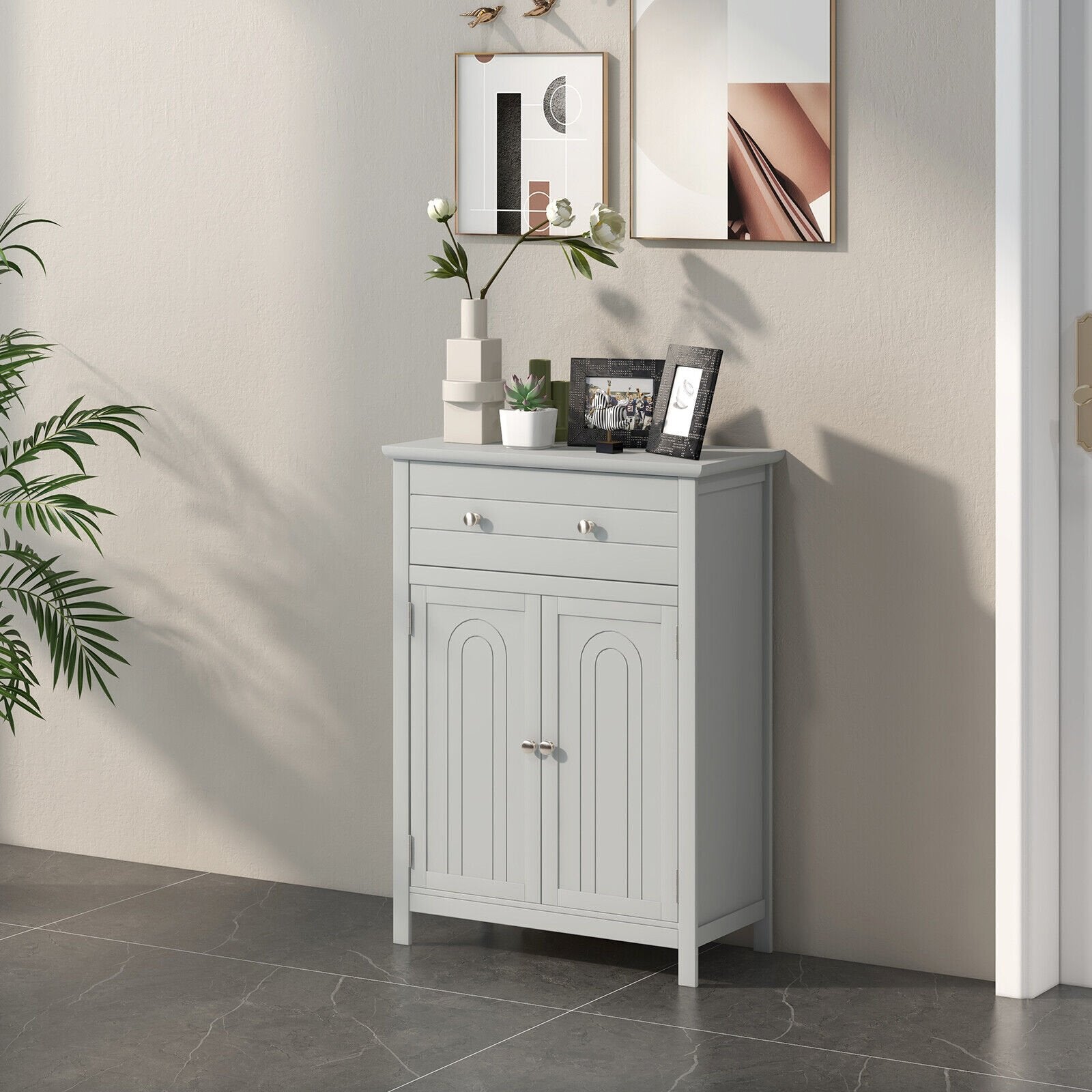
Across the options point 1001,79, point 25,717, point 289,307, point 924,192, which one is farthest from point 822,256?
point 25,717

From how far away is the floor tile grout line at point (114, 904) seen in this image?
400 cm

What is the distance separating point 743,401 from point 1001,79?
826 mm

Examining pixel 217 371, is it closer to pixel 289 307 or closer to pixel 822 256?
pixel 289 307

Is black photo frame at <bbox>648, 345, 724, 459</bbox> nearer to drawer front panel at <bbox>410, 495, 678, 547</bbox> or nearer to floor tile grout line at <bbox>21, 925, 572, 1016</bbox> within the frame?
drawer front panel at <bbox>410, 495, 678, 547</bbox>

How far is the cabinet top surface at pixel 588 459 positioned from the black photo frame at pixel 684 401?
3cm

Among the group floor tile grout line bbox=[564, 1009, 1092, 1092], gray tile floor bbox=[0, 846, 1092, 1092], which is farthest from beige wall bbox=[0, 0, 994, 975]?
floor tile grout line bbox=[564, 1009, 1092, 1092]

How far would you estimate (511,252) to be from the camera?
3.75m

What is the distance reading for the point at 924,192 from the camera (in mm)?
3547

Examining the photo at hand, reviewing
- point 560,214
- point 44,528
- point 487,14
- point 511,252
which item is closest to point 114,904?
point 44,528

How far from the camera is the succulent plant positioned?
3.72 metres

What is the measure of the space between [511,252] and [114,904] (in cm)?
179

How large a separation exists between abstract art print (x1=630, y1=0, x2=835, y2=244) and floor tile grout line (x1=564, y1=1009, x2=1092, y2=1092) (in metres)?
1.58

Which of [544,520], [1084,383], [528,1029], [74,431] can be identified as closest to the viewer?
[528,1029]

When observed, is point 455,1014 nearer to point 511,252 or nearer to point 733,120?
point 511,252
